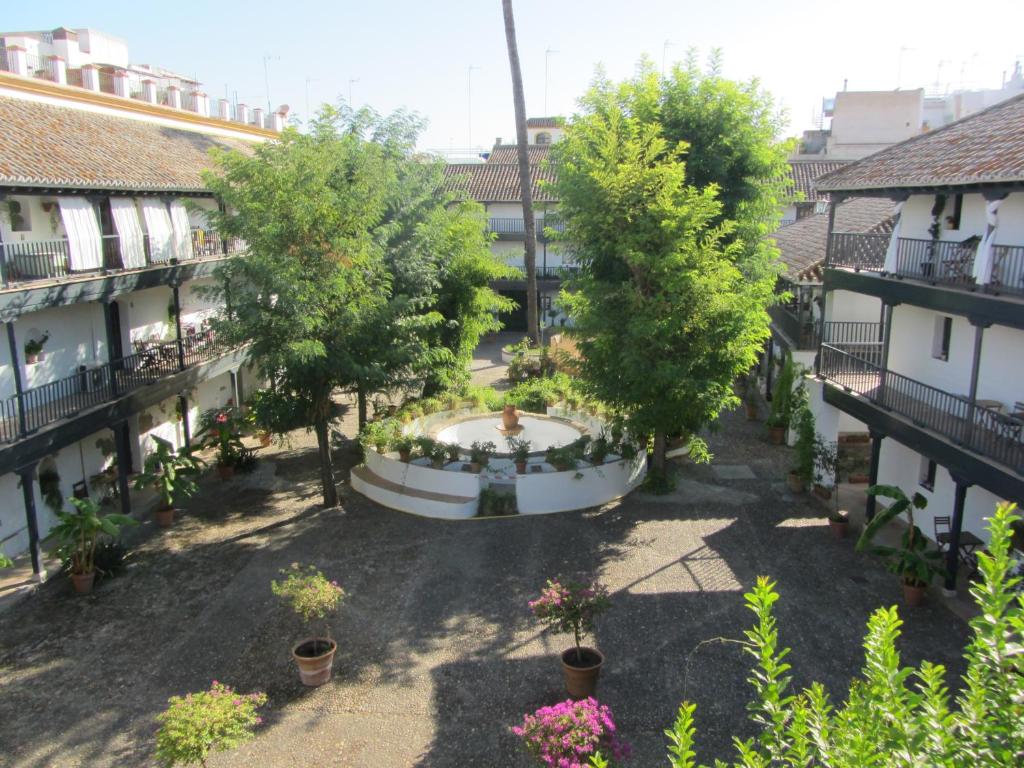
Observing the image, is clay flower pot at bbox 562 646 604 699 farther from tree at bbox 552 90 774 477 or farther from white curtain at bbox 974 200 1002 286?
white curtain at bbox 974 200 1002 286

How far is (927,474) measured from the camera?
18.1m

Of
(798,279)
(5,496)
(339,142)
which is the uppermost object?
(339,142)

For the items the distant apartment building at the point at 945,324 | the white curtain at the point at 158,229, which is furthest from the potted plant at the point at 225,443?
the distant apartment building at the point at 945,324

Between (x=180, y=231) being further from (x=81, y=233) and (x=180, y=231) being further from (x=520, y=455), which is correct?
(x=520, y=455)

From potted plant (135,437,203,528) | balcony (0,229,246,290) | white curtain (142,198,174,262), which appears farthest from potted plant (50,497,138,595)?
white curtain (142,198,174,262)

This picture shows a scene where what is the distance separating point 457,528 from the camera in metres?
18.6

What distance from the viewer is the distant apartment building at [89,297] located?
55.6 ft

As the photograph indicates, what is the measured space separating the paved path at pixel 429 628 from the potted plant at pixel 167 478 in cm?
53

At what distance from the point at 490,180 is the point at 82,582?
35475 mm

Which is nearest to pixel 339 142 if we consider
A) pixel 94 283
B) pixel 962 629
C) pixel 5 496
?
pixel 94 283

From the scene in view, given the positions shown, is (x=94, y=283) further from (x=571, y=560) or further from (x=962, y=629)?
(x=962, y=629)

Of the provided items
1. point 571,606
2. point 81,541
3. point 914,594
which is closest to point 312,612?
point 571,606

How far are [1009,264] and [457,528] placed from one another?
41.6 ft

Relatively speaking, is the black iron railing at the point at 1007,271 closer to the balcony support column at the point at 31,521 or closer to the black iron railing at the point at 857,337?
the black iron railing at the point at 857,337
